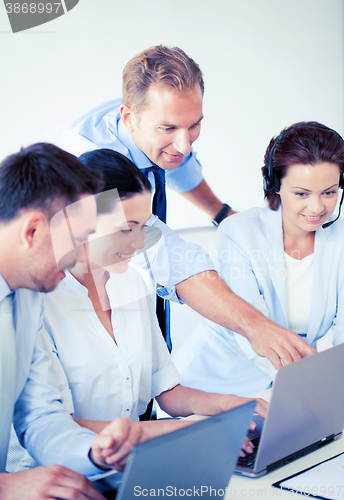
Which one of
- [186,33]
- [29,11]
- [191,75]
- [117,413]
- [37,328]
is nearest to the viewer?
[37,328]

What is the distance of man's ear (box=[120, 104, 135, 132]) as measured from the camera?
1445 mm

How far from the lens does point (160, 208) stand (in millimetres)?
1718

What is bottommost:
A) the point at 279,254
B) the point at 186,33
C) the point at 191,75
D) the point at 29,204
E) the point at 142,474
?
the point at 279,254

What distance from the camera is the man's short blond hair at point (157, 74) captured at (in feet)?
4.52

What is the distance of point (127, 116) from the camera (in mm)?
1456

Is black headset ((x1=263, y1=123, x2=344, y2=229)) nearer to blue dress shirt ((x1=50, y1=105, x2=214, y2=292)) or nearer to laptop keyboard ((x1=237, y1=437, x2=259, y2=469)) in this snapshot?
blue dress shirt ((x1=50, y1=105, x2=214, y2=292))

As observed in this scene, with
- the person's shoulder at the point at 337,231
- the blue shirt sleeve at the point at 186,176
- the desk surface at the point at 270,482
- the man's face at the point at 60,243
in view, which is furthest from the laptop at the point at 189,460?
the blue shirt sleeve at the point at 186,176

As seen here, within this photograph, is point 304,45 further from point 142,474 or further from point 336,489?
point 142,474

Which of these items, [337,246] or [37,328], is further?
[337,246]

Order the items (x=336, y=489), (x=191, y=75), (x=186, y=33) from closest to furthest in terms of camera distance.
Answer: (x=336, y=489), (x=191, y=75), (x=186, y=33)

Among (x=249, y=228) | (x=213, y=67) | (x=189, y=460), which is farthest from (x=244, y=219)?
(x=213, y=67)

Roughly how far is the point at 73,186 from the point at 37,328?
303 millimetres

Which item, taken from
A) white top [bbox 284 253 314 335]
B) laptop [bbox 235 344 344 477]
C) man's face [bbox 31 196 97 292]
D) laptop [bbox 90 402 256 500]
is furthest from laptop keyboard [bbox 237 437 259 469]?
white top [bbox 284 253 314 335]

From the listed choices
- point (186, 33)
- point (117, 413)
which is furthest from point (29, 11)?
point (117, 413)
